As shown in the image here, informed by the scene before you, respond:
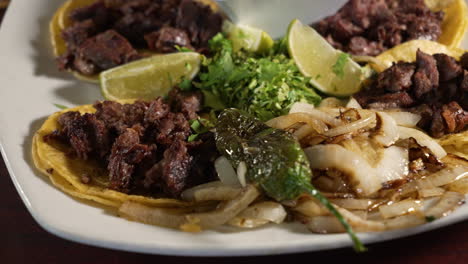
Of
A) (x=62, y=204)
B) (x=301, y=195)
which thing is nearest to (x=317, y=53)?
(x=301, y=195)

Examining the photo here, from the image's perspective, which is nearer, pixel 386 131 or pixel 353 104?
pixel 386 131

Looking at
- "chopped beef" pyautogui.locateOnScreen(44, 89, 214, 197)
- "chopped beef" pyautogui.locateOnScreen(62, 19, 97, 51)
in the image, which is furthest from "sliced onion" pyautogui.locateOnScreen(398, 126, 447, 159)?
"chopped beef" pyautogui.locateOnScreen(62, 19, 97, 51)

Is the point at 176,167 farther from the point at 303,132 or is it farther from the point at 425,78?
the point at 425,78

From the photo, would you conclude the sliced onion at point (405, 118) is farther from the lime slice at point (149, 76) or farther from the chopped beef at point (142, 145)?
the lime slice at point (149, 76)

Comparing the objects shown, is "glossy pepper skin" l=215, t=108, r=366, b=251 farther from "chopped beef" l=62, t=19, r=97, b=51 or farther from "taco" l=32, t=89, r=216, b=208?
"chopped beef" l=62, t=19, r=97, b=51

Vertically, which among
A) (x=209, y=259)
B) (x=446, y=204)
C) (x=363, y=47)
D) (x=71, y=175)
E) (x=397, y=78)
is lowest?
(x=209, y=259)

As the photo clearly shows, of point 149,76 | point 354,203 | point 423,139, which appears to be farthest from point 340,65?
point 354,203

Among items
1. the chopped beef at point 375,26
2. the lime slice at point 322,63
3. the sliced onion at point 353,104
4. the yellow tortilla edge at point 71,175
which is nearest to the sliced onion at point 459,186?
the sliced onion at point 353,104
